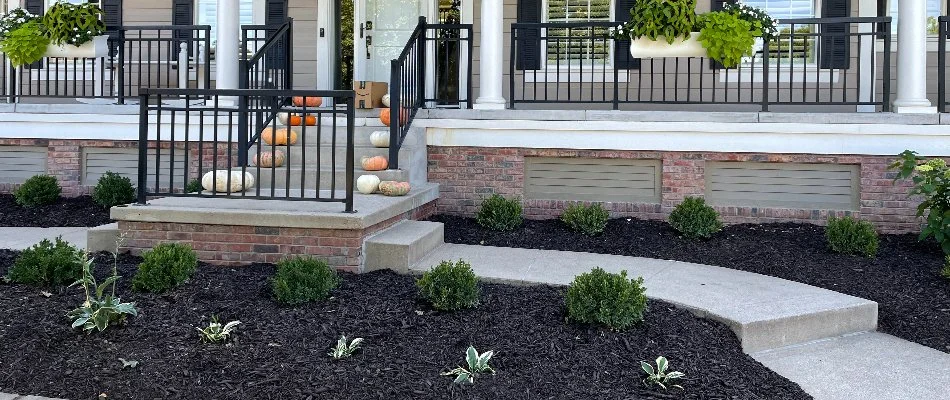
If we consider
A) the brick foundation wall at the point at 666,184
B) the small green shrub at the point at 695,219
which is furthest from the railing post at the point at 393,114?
the small green shrub at the point at 695,219

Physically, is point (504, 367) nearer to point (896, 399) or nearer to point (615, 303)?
point (615, 303)

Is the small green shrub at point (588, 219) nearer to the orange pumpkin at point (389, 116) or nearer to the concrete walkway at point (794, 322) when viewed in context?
the concrete walkway at point (794, 322)

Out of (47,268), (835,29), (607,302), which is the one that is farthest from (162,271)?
(835,29)

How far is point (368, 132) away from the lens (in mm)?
7762

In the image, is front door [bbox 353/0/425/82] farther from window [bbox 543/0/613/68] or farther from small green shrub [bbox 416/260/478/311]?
small green shrub [bbox 416/260/478/311]

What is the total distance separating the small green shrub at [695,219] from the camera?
6.81 m

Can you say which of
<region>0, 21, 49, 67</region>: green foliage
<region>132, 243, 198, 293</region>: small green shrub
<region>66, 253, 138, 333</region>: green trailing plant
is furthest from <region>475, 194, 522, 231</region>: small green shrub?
<region>0, 21, 49, 67</region>: green foliage

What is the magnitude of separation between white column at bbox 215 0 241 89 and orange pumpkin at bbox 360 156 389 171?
2487mm

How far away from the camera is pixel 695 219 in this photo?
268 inches

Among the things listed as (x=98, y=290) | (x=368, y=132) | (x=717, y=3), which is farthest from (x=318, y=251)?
(x=717, y=3)

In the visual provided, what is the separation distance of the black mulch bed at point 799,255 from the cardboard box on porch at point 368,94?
1624 mm

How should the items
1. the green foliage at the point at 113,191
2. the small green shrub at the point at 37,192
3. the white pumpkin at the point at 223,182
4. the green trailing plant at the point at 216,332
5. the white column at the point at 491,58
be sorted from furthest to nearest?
the small green shrub at the point at 37,192 → the green foliage at the point at 113,191 → the white column at the point at 491,58 → the white pumpkin at the point at 223,182 → the green trailing plant at the point at 216,332

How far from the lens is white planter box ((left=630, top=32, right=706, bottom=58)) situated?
7.55m

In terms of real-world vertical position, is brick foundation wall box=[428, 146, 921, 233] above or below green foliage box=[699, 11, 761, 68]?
below
